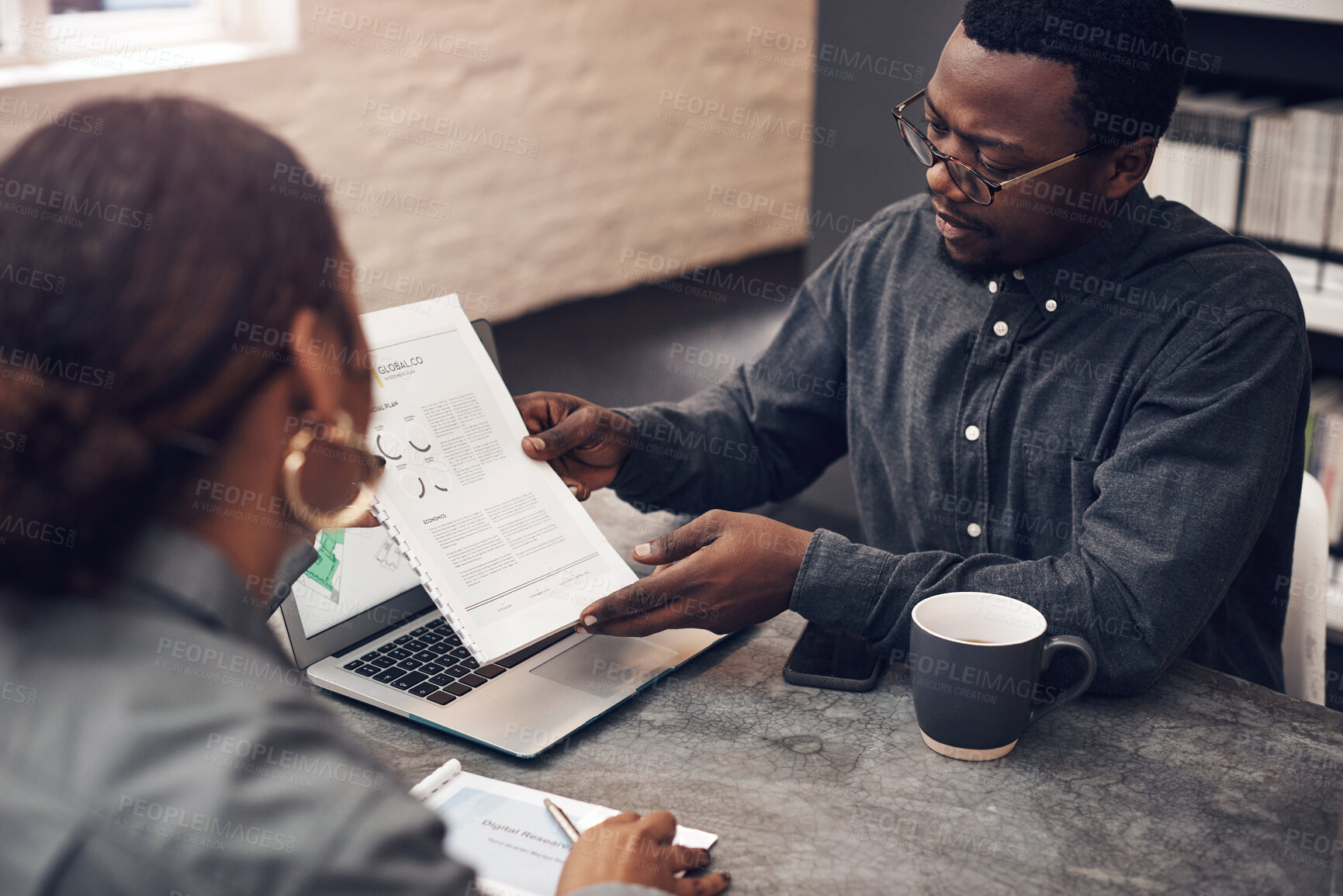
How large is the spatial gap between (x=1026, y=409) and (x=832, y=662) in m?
0.42

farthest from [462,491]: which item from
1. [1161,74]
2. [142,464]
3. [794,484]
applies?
[1161,74]

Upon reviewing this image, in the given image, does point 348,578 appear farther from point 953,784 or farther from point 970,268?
point 970,268

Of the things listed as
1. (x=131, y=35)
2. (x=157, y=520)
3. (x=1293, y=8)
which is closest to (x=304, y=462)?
(x=157, y=520)

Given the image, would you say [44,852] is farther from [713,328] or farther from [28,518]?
[713,328]

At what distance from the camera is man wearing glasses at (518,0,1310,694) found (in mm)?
1032

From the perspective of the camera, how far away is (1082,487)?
1.22 metres

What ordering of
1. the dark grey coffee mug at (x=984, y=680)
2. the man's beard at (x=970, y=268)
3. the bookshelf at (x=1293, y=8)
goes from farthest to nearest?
1. the bookshelf at (x=1293, y=8)
2. the man's beard at (x=970, y=268)
3. the dark grey coffee mug at (x=984, y=680)

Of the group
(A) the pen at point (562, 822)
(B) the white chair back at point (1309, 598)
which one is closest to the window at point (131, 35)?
(A) the pen at point (562, 822)

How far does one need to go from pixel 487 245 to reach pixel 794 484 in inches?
93.0

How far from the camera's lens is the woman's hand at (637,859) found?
2.31ft

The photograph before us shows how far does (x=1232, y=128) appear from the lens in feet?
6.37

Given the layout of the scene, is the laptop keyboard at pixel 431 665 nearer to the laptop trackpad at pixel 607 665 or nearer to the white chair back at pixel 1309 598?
the laptop trackpad at pixel 607 665

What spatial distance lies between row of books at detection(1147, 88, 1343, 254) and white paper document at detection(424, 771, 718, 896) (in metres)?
1.66

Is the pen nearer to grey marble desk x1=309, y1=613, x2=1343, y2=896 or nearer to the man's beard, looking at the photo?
grey marble desk x1=309, y1=613, x2=1343, y2=896
